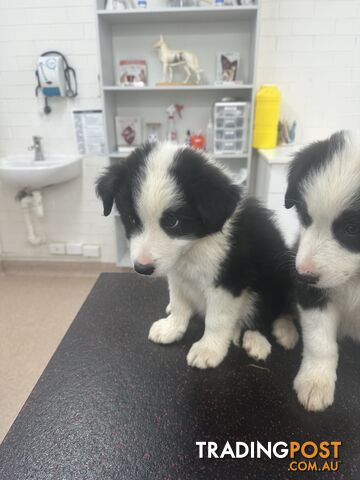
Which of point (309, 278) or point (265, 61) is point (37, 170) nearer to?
point (265, 61)

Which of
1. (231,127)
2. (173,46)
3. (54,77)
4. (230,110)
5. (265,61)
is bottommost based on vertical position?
(231,127)

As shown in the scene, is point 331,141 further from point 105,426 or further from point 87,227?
point 87,227

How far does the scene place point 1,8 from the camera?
278cm

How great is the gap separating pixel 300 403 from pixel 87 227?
2.83m

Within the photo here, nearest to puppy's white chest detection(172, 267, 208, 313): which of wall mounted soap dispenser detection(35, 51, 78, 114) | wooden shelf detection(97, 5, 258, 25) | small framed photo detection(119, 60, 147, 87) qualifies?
wooden shelf detection(97, 5, 258, 25)

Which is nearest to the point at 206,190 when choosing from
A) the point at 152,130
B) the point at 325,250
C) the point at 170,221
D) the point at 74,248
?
the point at 170,221

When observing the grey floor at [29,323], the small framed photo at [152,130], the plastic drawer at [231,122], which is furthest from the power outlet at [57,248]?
the plastic drawer at [231,122]

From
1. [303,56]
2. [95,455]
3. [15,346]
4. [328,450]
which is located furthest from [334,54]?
[15,346]

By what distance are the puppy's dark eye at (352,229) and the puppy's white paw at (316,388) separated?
42 centimetres

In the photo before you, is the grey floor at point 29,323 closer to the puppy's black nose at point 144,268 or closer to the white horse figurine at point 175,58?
the puppy's black nose at point 144,268

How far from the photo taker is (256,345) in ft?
3.69

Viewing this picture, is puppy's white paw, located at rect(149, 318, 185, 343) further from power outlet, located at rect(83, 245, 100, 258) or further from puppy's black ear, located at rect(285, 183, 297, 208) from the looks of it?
power outlet, located at rect(83, 245, 100, 258)

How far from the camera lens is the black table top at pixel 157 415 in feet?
2.54

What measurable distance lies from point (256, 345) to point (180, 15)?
2486mm
